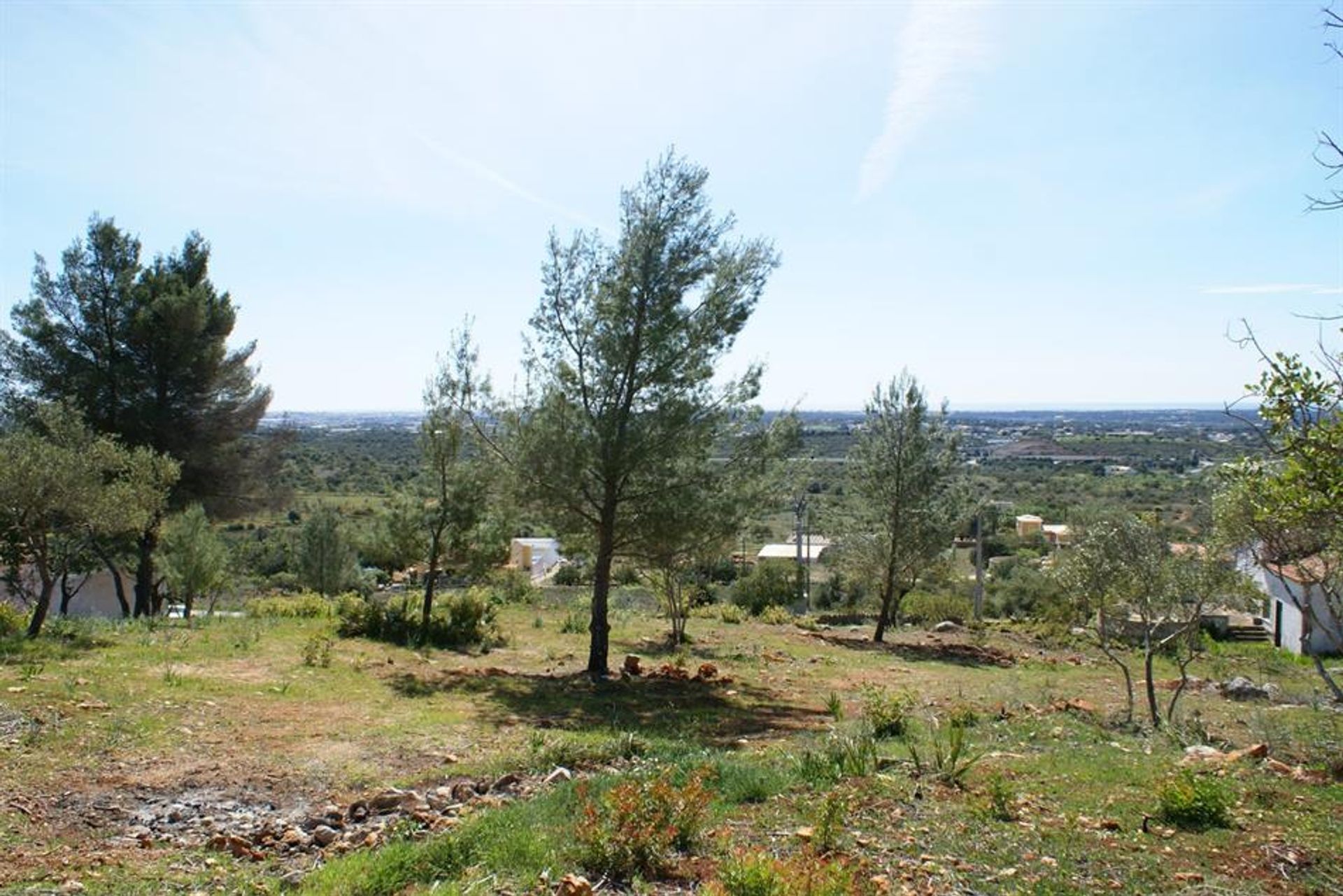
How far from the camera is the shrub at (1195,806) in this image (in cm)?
617

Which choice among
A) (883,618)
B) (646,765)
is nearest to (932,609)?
(883,618)

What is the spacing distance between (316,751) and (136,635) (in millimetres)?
7583

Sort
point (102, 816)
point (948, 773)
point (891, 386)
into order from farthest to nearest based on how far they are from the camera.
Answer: point (891, 386) → point (948, 773) → point (102, 816)

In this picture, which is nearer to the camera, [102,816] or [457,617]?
[102,816]

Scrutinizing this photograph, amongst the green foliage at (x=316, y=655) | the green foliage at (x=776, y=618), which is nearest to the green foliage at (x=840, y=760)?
the green foliage at (x=316, y=655)

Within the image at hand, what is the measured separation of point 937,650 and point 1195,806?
1408 centimetres

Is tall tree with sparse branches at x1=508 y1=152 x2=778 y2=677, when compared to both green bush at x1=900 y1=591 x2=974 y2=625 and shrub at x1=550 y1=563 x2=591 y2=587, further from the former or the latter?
shrub at x1=550 y1=563 x2=591 y2=587

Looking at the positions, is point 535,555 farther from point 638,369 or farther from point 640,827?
point 640,827

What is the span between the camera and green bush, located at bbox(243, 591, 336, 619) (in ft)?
60.6

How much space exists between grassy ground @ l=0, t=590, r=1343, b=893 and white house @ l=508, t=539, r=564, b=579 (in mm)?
32773

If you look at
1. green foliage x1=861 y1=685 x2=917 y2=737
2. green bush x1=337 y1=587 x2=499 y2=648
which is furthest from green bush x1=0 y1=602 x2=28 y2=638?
green foliage x1=861 y1=685 x2=917 y2=737

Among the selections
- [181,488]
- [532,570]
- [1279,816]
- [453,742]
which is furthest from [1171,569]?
[532,570]

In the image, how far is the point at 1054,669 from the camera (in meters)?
A: 17.7

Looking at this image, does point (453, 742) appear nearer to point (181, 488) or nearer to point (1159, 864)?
point (1159, 864)
